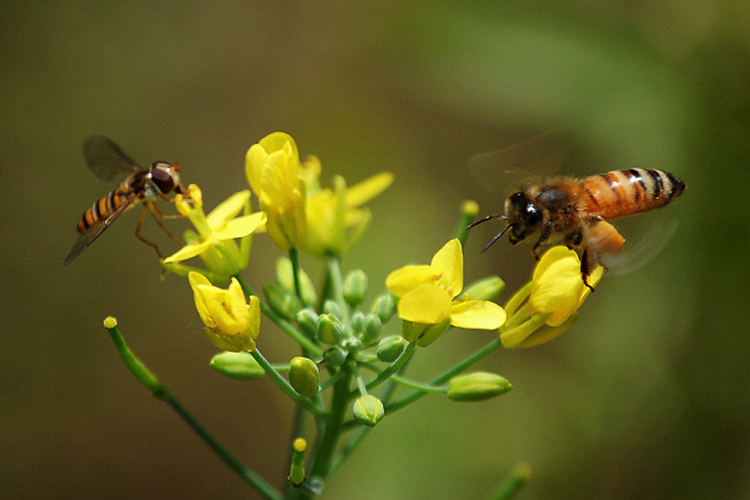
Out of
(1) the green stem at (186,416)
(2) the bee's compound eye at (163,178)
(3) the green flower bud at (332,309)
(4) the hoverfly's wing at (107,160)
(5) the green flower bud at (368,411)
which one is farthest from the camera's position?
(4) the hoverfly's wing at (107,160)

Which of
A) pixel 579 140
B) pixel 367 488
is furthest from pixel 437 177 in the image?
pixel 367 488

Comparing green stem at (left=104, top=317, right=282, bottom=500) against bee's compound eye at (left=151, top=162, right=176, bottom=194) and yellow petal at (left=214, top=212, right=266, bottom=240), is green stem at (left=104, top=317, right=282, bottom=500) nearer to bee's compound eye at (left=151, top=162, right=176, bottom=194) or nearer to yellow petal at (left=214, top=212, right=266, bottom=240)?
yellow petal at (left=214, top=212, right=266, bottom=240)

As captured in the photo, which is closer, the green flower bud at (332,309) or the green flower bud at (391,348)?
the green flower bud at (391,348)

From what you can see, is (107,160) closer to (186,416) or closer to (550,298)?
(186,416)

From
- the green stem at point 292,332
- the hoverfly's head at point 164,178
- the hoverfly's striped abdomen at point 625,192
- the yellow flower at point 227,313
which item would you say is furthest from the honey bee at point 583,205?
the hoverfly's head at point 164,178

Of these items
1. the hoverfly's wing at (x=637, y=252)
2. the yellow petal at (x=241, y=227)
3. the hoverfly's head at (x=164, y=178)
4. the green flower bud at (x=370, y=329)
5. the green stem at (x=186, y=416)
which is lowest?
the green stem at (x=186, y=416)

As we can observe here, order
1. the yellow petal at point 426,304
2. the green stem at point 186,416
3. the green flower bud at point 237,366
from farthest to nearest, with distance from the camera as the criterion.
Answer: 1. the green stem at point 186,416
2. the green flower bud at point 237,366
3. the yellow petal at point 426,304

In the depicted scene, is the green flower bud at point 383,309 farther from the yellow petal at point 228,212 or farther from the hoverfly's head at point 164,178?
the hoverfly's head at point 164,178

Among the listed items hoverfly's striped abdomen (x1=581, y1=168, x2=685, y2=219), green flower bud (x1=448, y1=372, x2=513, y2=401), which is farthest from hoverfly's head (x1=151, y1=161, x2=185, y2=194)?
hoverfly's striped abdomen (x1=581, y1=168, x2=685, y2=219)
